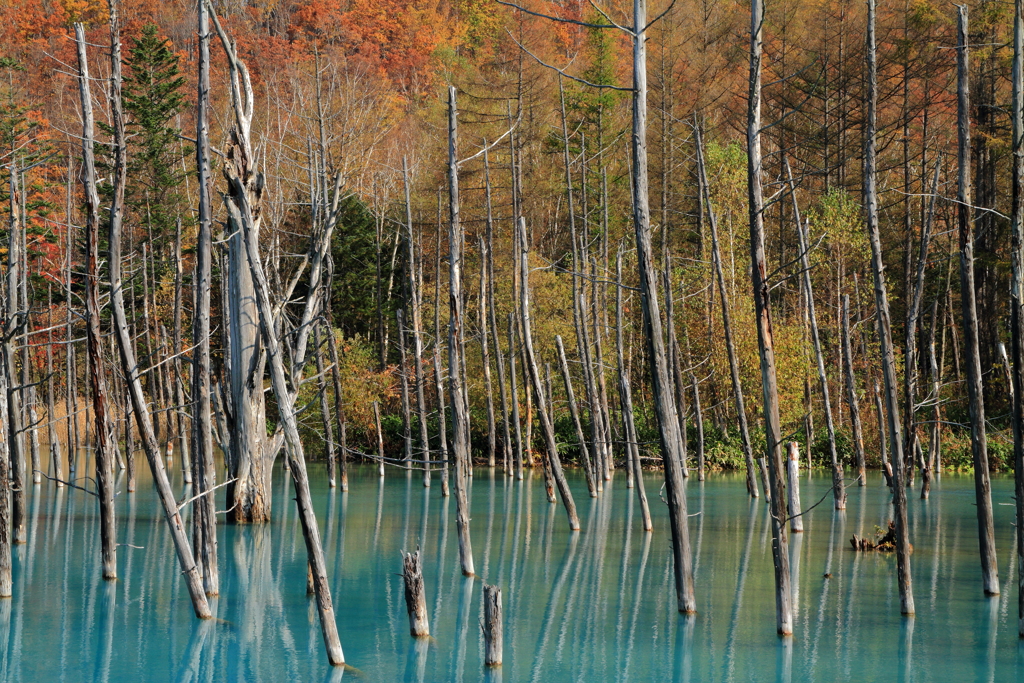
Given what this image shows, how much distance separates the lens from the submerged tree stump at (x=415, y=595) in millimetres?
7473

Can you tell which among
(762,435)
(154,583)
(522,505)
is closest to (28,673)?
(154,583)

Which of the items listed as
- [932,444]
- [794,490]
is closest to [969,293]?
[794,490]

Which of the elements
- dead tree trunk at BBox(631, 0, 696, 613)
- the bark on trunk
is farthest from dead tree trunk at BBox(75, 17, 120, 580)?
the bark on trunk

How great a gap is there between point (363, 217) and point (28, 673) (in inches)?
956

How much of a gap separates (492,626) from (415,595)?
928mm

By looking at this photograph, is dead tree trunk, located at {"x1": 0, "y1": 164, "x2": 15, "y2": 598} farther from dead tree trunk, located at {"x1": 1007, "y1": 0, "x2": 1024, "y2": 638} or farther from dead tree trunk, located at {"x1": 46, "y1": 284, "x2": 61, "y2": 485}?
dead tree trunk, located at {"x1": 1007, "y1": 0, "x2": 1024, "y2": 638}

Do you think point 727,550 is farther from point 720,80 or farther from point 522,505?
point 720,80

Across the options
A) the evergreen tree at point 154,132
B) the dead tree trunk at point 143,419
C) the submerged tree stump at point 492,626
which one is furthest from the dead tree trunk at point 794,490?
the evergreen tree at point 154,132

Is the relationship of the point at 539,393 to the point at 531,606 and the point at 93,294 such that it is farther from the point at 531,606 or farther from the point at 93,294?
the point at 93,294

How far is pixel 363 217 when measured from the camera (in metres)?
30.9

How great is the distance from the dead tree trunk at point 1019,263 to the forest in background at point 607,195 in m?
12.9

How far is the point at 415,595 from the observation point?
793 centimetres

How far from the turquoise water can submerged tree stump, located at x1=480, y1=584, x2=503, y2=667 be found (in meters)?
0.13

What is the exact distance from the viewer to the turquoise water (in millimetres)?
7645
